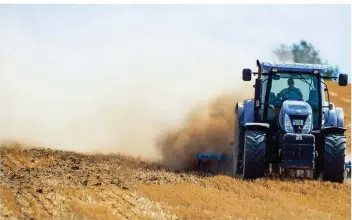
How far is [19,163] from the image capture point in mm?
15656

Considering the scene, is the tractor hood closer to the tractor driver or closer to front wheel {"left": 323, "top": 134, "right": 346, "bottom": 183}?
front wheel {"left": 323, "top": 134, "right": 346, "bottom": 183}

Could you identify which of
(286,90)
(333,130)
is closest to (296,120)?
(333,130)

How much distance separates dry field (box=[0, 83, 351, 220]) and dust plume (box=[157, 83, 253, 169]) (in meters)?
1.30

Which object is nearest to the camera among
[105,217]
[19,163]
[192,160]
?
[105,217]

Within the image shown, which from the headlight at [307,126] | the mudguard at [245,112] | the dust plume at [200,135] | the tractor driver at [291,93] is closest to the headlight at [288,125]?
the headlight at [307,126]

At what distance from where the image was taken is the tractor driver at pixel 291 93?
1486cm

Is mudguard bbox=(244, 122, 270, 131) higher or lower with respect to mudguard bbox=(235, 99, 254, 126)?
lower

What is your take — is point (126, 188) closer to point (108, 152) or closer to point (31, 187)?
point (31, 187)

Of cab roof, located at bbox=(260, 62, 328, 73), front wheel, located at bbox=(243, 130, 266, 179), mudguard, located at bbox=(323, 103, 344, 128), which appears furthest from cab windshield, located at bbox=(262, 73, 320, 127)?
front wheel, located at bbox=(243, 130, 266, 179)

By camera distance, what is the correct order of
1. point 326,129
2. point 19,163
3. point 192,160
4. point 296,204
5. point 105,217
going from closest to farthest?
point 105,217 → point 296,204 → point 326,129 → point 19,163 → point 192,160

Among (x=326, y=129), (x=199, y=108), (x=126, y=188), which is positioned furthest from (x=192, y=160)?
(x=126, y=188)

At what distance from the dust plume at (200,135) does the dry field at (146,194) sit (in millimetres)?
1300

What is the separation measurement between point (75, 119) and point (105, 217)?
473 inches

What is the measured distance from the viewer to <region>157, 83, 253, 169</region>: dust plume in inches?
673
